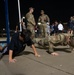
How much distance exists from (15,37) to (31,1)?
15395 mm

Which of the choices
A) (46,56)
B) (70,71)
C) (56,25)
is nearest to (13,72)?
(70,71)

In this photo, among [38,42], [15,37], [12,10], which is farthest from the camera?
[12,10]

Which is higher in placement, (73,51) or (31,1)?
(31,1)

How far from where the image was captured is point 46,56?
8516 millimetres

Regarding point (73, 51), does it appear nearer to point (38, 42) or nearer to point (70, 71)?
point (38, 42)

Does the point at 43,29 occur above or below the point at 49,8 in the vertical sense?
below

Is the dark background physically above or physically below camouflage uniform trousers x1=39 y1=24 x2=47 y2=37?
above

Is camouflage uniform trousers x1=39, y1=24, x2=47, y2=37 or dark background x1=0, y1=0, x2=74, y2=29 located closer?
camouflage uniform trousers x1=39, y1=24, x2=47, y2=37

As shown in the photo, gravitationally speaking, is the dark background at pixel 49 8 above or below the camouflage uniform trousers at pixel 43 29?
above

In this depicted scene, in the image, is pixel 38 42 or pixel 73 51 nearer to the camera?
pixel 73 51

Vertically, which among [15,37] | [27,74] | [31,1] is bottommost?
[27,74]

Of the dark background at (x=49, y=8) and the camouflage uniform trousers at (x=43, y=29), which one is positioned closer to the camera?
the camouflage uniform trousers at (x=43, y=29)

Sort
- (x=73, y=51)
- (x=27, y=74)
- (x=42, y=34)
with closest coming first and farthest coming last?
(x=27, y=74), (x=73, y=51), (x=42, y=34)

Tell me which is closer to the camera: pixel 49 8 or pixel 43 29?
pixel 43 29
